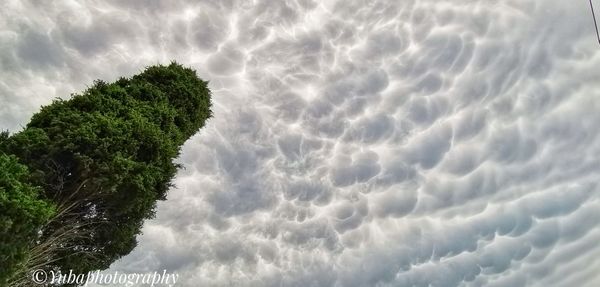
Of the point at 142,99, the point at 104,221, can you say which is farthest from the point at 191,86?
the point at 104,221

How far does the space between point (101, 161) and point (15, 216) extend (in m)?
3.34

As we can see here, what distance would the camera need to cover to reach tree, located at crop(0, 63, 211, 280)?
12594 mm

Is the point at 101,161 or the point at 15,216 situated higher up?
the point at 101,161

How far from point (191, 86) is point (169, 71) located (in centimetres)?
113

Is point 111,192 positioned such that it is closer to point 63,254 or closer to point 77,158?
point 77,158

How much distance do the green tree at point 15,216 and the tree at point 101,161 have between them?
5.17 feet

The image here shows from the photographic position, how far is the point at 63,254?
1422 cm

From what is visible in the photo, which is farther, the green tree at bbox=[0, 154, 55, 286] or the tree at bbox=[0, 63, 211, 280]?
the tree at bbox=[0, 63, 211, 280]

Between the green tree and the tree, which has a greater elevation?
the tree

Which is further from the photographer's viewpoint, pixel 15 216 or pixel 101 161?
pixel 101 161

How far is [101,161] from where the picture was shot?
508 inches

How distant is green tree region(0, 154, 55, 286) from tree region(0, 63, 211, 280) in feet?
5.17

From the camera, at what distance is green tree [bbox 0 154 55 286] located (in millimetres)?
9578

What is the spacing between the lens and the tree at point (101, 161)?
41.3ft
